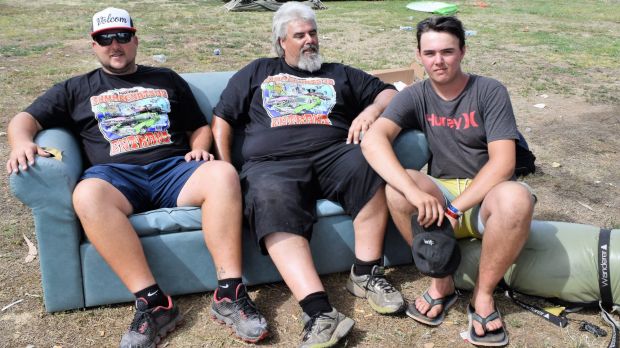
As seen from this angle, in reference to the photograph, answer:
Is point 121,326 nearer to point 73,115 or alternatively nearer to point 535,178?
point 73,115

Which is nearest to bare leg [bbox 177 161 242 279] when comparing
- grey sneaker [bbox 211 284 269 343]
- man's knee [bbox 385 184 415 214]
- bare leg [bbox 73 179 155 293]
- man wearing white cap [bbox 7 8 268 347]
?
man wearing white cap [bbox 7 8 268 347]

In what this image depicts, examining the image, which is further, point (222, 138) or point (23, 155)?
point (222, 138)

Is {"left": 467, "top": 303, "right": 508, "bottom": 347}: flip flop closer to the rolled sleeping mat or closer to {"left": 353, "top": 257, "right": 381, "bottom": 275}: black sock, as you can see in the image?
the rolled sleeping mat

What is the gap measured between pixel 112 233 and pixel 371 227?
4.37ft

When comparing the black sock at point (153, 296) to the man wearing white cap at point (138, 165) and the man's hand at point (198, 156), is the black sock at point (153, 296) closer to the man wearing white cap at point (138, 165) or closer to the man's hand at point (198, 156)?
the man wearing white cap at point (138, 165)

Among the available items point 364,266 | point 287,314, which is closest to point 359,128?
point 364,266

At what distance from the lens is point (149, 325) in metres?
2.76

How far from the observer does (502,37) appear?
11.4 metres

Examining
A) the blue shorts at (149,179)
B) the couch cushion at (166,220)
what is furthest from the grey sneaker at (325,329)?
the blue shorts at (149,179)

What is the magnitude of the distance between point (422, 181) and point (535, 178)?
2.26 meters

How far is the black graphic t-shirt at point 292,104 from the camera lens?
348 cm

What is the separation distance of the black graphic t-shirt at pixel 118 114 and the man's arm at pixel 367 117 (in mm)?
1017

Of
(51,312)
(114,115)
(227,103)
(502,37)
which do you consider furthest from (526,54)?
(51,312)

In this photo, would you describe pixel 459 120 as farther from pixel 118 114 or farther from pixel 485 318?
pixel 118 114
